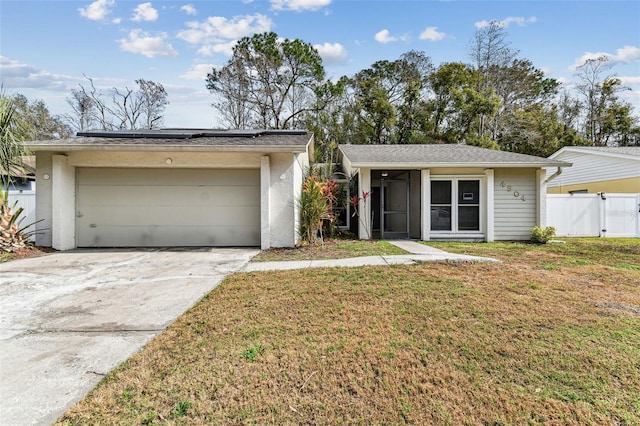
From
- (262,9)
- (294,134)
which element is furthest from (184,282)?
(262,9)

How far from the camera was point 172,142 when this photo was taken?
8.47m

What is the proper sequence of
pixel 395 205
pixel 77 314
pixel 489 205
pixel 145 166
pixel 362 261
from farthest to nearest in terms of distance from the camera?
pixel 395 205 < pixel 489 205 < pixel 145 166 < pixel 362 261 < pixel 77 314

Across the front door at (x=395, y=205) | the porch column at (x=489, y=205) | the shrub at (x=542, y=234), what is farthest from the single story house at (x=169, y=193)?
the shrub at (x=542, y=234)

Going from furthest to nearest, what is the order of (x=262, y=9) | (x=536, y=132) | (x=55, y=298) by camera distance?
(x=536, y=132) < (x=262, y=9) < (x=55, y=298)

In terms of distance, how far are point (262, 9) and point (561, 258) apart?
13.0 metres

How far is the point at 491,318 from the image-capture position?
11.8ft

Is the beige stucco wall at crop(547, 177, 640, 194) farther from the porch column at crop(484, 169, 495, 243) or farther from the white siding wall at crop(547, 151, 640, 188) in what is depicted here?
the porch column at crop(484, 169, 495, 243)

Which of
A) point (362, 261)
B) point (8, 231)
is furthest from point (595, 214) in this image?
point (8, 231)

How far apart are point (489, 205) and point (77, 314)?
1106cm

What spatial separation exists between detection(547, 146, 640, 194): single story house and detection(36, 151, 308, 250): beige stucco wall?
12.1 metres

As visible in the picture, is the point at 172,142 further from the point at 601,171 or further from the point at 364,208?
the point at 601,171

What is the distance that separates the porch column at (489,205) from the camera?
34.1ft

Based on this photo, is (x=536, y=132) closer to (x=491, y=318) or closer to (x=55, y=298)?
(x=491, y=318)

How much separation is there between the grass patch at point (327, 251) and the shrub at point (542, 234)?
518 centimetres
